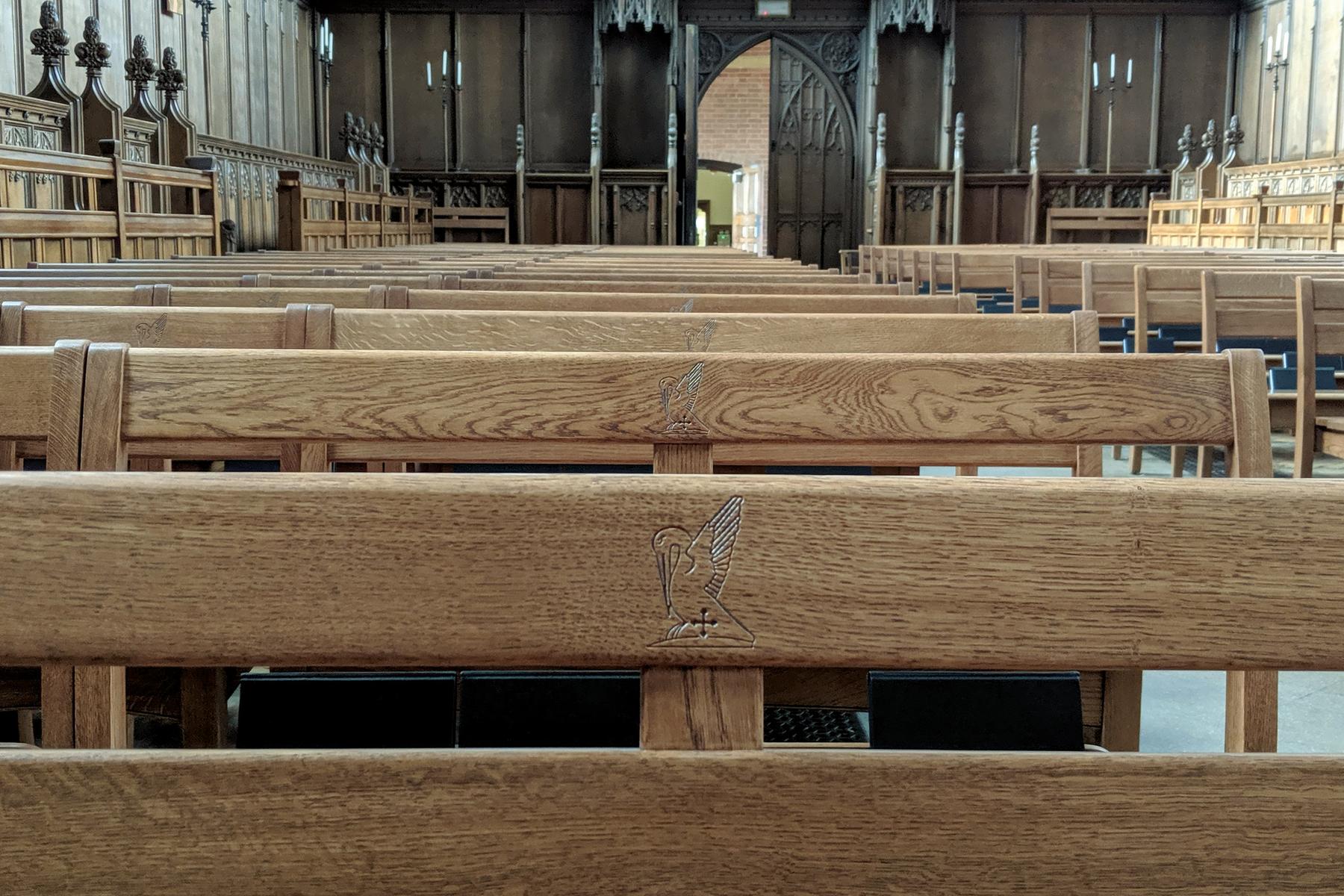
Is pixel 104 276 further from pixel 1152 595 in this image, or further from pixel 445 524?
pixel 1152 595

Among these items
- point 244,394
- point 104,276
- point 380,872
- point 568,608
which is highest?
point 104,276

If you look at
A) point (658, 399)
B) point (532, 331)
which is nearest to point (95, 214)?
point (532, 331)

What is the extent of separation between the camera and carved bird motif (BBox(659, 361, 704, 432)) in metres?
1.32

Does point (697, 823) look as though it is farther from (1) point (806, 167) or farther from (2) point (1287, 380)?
(1) point (806, 167)

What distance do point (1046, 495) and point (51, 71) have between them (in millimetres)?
7820

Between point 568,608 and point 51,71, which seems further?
point 51,71

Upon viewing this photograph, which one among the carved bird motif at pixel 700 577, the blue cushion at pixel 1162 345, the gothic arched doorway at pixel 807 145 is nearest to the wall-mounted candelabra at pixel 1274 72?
the gothic arched doorway at pixel 807 145

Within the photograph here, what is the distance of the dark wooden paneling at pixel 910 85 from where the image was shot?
15117 millimetres

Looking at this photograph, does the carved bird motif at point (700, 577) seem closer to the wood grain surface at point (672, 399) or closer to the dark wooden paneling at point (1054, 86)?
the wood grain surface at point (672, 399)

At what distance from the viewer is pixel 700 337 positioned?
6.93ft

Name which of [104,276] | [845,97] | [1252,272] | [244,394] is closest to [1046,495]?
[244,394]

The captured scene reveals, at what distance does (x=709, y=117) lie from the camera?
2233 centimetres

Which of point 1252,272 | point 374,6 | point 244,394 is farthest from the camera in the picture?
point 374,6

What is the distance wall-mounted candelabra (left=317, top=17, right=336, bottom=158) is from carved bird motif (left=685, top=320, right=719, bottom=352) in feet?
39.8
